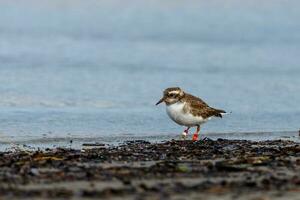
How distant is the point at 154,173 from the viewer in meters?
7.82

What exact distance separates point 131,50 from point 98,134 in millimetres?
14801

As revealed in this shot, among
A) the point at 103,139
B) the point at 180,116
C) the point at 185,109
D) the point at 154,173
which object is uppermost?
the point at 185,109

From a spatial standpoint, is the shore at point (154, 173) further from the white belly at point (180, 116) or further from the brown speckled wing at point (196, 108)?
the brown speckled wing at point (196, 108)

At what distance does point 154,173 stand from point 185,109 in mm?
5882

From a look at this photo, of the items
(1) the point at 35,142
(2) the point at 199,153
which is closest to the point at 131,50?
(1) the point at 35,142

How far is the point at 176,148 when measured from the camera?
10.6 meters

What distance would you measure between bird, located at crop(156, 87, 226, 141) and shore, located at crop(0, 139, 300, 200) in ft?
9.70

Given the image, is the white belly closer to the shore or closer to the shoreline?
the shoreline

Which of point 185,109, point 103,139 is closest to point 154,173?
point 103,139

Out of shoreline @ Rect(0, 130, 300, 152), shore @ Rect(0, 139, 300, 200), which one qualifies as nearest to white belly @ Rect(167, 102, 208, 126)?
shoreline @ Rect(0, 130, 300, 152)

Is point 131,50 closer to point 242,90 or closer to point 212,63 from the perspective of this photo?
point 212,63

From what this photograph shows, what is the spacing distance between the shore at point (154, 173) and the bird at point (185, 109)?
9.70 ft

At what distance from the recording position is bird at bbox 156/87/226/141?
13578mm

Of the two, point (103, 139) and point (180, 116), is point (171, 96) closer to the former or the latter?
point (180, 116)
